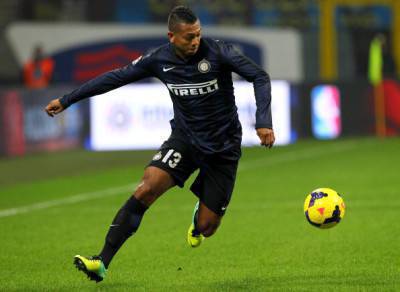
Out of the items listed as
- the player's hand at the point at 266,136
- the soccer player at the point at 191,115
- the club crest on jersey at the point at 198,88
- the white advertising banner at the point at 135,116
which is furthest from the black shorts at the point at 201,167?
the white advertising banner at the point at 135,116

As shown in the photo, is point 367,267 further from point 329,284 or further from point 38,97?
point 38,97

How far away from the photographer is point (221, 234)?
994cm

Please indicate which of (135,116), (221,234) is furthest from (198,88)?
(135,116)

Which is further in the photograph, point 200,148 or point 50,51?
point 50,51

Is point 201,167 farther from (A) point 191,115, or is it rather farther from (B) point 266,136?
(B) point 266,136

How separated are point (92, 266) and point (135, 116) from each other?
47.6 feet

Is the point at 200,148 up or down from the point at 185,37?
down

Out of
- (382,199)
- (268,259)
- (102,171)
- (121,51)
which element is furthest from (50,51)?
(268,259)

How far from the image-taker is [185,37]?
7148 millimetres

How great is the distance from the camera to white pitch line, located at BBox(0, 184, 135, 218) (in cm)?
1225

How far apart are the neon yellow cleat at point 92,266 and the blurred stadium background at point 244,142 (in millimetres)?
200

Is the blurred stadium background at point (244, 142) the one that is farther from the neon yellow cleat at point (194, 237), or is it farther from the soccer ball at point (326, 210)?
the soccer ball at point (326, 210)

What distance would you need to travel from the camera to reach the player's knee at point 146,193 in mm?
7211

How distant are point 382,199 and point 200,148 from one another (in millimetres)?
5646
